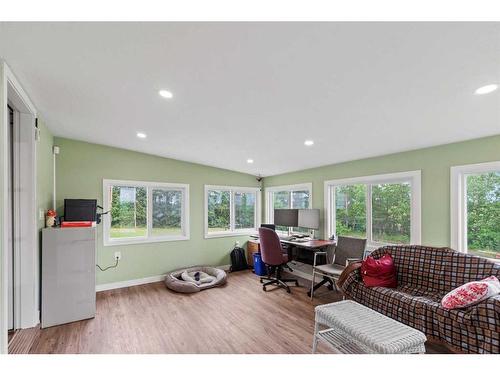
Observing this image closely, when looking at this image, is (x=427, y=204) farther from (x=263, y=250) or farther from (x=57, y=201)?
(x=57, y=201)

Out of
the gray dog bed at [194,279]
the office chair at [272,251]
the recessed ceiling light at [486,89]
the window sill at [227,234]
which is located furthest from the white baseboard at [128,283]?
the recessed ceiling light at [486,89]

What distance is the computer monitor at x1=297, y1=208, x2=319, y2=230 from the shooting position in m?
4.27

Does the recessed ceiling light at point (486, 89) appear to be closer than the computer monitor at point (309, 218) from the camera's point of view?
Yes

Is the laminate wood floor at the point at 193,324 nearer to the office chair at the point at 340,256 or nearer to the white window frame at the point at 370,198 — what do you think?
the office chair at the point at 340,256

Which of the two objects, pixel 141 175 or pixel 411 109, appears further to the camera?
pixel 141 175

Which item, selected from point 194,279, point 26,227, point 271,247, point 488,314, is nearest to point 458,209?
point 488,314

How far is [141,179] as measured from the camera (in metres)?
4.30

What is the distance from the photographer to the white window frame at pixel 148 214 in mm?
3982

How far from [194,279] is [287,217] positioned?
203 centimetres

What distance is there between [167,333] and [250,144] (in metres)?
2.45

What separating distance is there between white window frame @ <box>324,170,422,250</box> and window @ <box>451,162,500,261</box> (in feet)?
1.24

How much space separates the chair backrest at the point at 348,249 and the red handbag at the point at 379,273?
64cm

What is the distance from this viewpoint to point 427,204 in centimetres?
304
